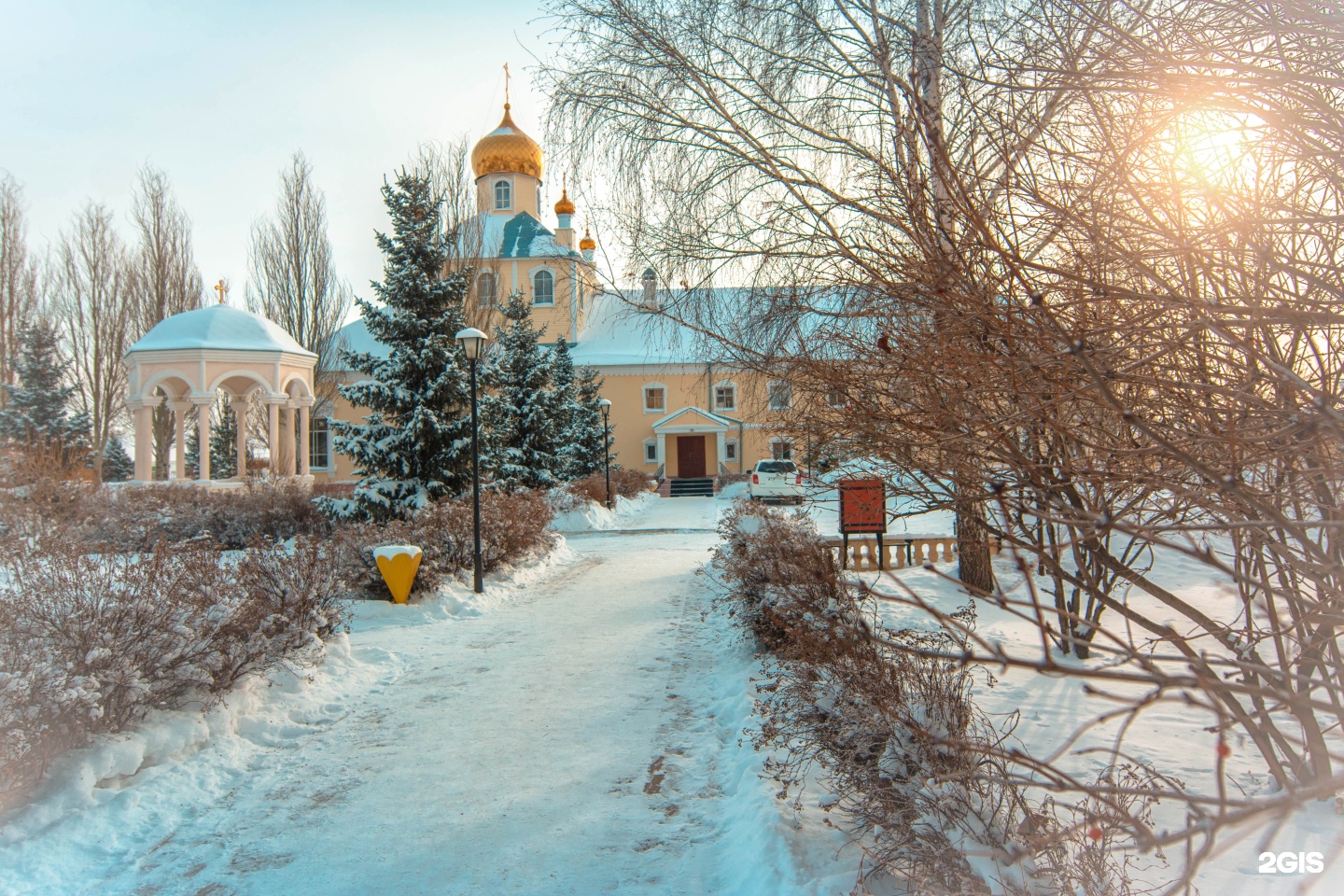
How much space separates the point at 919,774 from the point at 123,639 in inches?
169

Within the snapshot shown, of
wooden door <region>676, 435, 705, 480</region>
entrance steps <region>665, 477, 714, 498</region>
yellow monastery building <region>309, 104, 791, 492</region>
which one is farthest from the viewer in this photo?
wooden door <region>676, 435, 705, 480</region>

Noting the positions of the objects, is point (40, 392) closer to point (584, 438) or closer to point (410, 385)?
point (584, 438)

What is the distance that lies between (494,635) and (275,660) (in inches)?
98.0

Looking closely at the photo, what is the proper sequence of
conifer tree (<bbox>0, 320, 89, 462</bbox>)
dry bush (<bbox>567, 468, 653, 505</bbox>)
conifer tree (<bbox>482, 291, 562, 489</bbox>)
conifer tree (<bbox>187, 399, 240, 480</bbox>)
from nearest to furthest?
conifer tree (<bbox>482, 291, 562, 489</bbox>), dry bush (<bbox>567, 468, 653, 505</bbox>), conifer tree (<bbox>0, 320, 89, 462</bbox>), conifer tree (<bbox>187, 399, 240, 480</bbox>)

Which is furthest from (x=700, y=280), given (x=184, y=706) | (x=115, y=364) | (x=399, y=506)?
(x=115, y=364)

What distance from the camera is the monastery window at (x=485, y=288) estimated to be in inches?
1035

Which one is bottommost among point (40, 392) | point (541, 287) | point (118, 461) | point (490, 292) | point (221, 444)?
point (118, 461)

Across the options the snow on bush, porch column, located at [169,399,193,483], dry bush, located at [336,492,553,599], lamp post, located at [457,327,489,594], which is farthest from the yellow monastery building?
the snow on bush

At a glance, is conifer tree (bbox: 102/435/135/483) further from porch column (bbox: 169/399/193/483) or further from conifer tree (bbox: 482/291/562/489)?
conifer tree (bbox: 482/291/562/489)

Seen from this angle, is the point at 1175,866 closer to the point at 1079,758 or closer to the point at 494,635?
the point at 1079,758

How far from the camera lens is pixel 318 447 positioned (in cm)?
3759

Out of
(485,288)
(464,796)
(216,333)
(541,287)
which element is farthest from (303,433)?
(464,796)

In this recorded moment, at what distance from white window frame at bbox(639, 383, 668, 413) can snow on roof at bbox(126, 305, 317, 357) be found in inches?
718

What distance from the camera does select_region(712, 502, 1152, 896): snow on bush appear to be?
254 centimetres
